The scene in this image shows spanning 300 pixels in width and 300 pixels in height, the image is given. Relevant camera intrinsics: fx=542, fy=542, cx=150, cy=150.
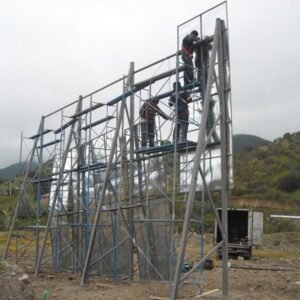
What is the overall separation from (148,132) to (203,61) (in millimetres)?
2742

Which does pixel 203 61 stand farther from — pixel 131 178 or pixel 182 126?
pixel 131 178

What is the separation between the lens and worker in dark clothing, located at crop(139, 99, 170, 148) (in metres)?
15.5

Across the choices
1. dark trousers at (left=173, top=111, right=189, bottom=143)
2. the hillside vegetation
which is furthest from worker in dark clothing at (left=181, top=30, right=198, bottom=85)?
the hillside vegetation

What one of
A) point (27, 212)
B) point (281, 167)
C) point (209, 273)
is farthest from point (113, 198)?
point (281, 167)

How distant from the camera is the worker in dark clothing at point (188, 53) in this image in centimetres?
1408

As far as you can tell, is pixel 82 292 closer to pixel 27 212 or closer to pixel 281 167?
pixel 27 212

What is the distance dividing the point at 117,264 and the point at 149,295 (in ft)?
11.0

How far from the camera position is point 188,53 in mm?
14117

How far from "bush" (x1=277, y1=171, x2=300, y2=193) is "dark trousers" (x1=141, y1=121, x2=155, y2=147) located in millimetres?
54698

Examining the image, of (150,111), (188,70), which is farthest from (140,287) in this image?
(188,70)

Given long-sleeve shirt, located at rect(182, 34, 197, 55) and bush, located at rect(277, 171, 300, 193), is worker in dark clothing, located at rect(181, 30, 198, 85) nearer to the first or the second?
long-sleeve shirt, located at rect(182, 34, 197, 55)

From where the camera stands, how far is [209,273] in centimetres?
1794

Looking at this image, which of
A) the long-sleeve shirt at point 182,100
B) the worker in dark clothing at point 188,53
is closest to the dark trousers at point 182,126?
the long-sleeve shirt at point 182,100

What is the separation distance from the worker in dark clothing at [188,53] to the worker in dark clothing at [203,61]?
0.18m
